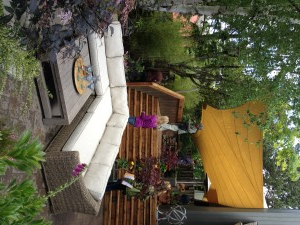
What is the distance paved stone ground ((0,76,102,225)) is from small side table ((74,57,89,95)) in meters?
0.56

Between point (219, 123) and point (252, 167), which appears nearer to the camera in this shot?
point (252, 167)

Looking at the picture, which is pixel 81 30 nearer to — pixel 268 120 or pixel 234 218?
pixel 268 120

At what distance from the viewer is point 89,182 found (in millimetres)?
5328

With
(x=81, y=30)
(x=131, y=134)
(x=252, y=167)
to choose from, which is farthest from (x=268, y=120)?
(x=81, y=30)

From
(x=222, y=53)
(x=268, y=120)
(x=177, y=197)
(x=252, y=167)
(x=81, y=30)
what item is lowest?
(x=177, y=197)

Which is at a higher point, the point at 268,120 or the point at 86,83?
the point at 86,83

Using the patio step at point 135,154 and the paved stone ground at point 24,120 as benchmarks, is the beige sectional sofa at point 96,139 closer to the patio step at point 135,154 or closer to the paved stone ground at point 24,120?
the paved stone ground at point 24,120

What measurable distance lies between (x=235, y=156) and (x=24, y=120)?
5.63m

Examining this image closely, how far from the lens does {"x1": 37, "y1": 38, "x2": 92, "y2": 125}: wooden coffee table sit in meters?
4.25

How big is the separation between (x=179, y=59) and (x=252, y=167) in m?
3.03

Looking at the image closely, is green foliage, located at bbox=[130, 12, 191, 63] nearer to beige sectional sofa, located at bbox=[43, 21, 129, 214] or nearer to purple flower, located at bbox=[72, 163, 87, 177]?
beige sectional sofa, located at bbox=[43, 21, 129, 214]

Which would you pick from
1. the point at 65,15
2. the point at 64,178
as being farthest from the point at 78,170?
the point at 65,15

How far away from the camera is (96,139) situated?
6062 mm

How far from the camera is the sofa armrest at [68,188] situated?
458 centimetres
